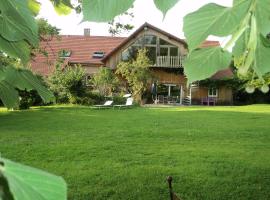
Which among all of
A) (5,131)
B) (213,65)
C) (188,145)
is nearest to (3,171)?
(213,65)

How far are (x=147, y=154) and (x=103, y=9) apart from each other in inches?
362

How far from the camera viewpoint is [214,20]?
0.51 m

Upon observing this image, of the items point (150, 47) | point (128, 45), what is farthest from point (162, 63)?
point (128, 45)

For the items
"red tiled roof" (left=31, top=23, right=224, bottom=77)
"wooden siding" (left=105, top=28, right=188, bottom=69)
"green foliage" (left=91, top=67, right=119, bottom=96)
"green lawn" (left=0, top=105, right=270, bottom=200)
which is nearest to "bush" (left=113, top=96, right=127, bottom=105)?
"green foliage" (left=91, top=67, right=119, bottom=96)

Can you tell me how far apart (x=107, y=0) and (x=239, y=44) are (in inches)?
8.8

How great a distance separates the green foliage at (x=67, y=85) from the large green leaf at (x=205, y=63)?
24587 millimetres

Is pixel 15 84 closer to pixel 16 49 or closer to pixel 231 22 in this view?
pixel 16 49

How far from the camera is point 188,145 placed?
10.9 metres

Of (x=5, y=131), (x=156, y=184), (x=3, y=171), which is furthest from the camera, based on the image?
(x=5, y=131)

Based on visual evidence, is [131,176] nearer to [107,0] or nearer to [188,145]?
[188,145]

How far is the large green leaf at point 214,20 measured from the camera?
19.8 inches

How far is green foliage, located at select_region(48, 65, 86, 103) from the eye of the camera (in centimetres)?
2517

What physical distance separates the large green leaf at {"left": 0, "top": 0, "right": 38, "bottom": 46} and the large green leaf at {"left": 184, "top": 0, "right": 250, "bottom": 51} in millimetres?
171

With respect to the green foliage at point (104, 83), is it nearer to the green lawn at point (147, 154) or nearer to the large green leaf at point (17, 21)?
the green lawn at point (147, 154)
